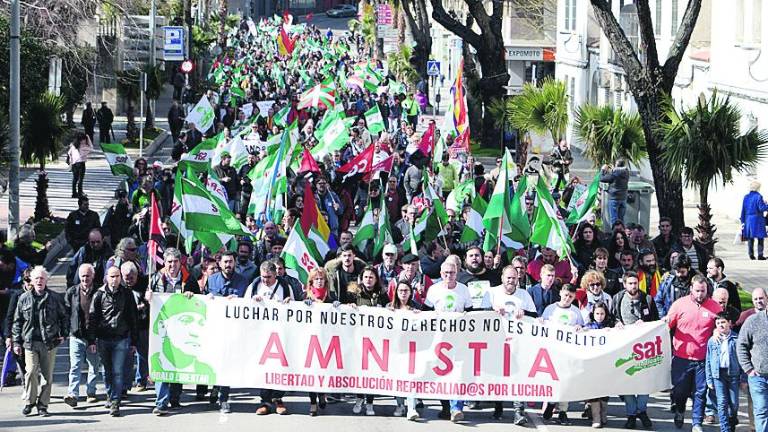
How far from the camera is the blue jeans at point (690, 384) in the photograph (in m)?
14.2

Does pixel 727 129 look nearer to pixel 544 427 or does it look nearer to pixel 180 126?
pixel 544 427

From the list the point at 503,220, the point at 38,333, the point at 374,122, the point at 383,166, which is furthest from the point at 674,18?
the point at 38,333

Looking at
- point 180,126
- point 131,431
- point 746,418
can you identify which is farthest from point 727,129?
point 180,126

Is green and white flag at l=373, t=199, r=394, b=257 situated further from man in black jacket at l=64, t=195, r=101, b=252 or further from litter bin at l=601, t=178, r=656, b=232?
litter bin at l=601, t=178, r=656, b=232

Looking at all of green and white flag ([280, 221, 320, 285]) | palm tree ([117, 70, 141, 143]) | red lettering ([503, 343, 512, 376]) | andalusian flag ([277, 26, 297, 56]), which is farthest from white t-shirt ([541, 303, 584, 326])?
andalusian flag ([277, 26, 297, 56])

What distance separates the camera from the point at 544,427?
14.4 m

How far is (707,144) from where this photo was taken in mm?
21625

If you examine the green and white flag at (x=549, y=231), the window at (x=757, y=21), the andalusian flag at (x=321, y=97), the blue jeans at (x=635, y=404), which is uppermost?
the window at (x=757, y=21)

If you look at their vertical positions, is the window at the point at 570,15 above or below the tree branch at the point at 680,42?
above

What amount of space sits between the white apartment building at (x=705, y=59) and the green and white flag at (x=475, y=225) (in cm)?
524

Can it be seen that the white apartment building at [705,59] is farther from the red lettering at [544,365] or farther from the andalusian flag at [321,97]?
the red lettering at [544,365]

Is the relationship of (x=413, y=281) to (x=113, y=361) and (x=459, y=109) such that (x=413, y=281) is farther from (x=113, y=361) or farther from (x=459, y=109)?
(x=459, y=109)

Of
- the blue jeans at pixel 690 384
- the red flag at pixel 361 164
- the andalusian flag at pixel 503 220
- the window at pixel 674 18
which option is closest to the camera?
the blue jeans at pixel 690 384

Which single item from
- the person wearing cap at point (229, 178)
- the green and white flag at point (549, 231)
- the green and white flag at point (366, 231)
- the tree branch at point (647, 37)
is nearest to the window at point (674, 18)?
the person wearing cap at point (229, 178)
